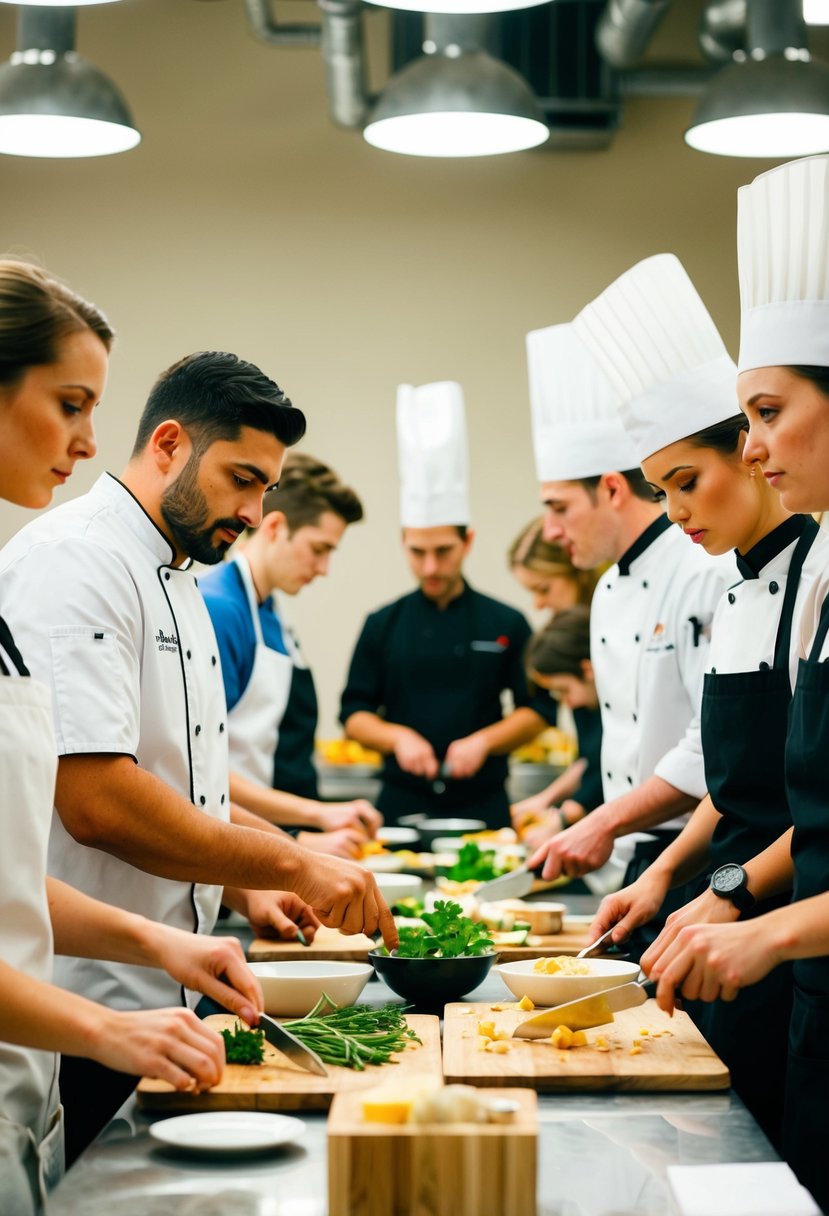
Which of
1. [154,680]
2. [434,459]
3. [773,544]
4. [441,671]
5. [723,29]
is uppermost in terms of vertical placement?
[723,29]

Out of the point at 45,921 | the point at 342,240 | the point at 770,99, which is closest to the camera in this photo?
the point at 45,921

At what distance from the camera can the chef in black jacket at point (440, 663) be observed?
476cm

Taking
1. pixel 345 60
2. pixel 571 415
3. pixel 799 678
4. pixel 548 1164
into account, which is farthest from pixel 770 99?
pixel 548 1164

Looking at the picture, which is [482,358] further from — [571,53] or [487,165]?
[571,53]

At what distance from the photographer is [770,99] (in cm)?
355

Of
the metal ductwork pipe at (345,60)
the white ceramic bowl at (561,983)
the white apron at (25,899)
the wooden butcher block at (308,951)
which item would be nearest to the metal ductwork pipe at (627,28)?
the metal ductwork pipe at (345,60)

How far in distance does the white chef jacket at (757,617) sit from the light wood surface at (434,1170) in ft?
3.44

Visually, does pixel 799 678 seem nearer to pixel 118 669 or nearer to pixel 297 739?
pixel 118 669

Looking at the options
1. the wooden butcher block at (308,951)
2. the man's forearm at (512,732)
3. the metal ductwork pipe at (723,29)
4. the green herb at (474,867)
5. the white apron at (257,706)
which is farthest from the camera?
the metal ductwork pipe at (723,29)

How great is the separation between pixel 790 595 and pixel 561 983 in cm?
69

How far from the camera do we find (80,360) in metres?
1.64

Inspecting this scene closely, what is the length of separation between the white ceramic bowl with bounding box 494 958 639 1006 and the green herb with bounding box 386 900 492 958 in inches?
3.6

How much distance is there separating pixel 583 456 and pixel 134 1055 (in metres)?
2.20

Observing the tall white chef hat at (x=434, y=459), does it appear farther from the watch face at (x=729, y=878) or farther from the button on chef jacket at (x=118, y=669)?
the watch face at (x=729, y=878)
